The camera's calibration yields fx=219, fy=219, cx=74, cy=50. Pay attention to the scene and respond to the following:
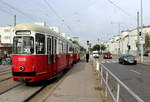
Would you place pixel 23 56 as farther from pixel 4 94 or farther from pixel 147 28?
pixel 147 28

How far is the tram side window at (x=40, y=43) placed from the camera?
10.5 metres

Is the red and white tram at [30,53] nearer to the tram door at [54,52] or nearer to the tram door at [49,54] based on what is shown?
the tram door at [49,54]

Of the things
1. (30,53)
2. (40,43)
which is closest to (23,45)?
(30,53)

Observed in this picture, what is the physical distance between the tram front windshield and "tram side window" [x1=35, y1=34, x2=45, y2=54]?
0.94 ft

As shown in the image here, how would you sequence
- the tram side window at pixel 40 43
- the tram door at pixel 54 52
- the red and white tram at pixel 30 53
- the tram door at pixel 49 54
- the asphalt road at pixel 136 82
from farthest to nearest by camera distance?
the tram door at pixel 54 52, the tram door at pixel 49 54, the tram side window at pixel 40 43, the red and white tram at pixel 30 53, the asphalt road at pixel 136 82

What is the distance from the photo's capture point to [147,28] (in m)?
107

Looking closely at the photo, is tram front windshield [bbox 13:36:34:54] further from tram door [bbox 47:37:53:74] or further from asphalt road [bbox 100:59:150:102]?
asphalt road [bbox 100:59:150:102]

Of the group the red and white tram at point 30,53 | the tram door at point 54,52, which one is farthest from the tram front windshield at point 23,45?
the tram door at point 54,52

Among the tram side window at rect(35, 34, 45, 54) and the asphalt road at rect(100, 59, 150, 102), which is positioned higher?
the tram side window at rect(35, 34, 45, 54)

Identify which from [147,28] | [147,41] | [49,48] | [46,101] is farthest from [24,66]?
[147,28]

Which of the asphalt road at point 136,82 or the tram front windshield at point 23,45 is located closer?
the asphalt road at point 136,82

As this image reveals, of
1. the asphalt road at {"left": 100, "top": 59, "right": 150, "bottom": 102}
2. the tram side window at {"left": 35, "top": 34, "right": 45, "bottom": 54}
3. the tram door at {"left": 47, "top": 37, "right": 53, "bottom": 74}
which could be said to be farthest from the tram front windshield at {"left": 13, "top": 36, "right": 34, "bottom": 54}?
the asphalt road at {"left": 100, "top": 59, "right": 150, "bottom": 102}

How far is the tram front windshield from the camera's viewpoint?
401 inches

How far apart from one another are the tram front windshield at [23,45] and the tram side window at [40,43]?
0.29 metres
